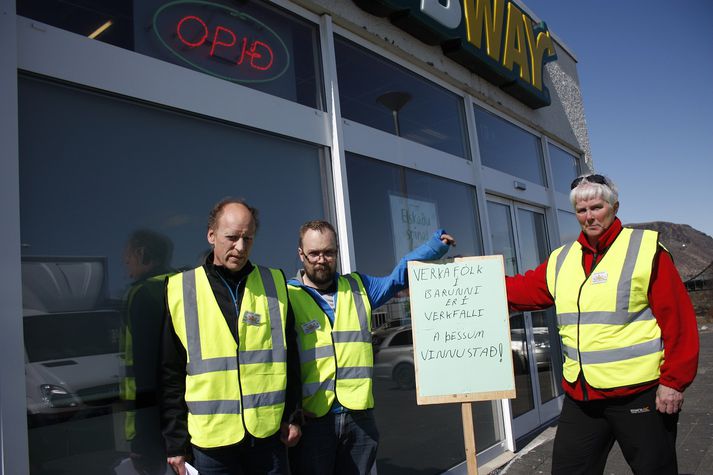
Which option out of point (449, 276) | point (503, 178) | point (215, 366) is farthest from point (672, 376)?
point (503, 178)

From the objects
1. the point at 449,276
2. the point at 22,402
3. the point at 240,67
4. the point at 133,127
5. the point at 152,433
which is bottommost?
the point at 152,433

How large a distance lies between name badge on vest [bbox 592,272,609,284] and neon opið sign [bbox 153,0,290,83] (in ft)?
7.01

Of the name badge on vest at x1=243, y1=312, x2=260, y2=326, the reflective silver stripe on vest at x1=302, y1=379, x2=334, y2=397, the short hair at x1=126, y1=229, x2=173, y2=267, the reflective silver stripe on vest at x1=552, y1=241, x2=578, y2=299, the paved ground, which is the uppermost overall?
the short hair at x1=126, y1=229, x2=173, y2=267

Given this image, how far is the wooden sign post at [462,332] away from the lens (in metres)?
2.55

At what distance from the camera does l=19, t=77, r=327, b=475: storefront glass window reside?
2.05 metres

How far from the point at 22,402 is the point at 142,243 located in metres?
0.80

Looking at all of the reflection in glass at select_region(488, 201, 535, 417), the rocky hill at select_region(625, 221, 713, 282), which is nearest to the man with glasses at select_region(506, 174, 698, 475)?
the reflection in glass at select_region(488, 201, 535, 417)

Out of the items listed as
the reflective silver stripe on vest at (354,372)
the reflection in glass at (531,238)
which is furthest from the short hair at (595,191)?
the reflection in glass at (531,238)

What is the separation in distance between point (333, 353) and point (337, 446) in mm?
420

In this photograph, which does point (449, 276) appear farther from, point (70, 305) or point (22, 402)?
point (22, 402)

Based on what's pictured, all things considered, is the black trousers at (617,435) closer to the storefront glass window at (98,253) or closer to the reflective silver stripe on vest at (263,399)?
the reflective silver stripe on vest at (263,399)

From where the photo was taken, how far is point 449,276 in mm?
2643

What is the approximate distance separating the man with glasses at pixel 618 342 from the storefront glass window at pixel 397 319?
137 centimetres

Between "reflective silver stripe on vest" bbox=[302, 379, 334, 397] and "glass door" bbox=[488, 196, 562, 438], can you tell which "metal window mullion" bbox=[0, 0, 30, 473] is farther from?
"glass door" bbox=[488, 196, 562, 438]
